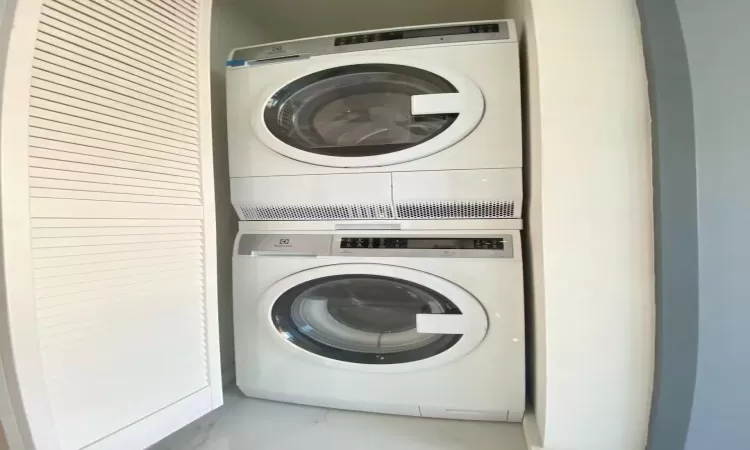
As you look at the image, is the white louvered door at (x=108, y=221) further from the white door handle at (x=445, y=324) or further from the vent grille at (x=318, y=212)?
the white door handle at (x=445, y=324)

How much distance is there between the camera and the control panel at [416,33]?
110 centimetres

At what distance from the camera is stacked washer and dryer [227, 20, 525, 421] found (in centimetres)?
108

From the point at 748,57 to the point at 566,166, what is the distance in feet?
1.13

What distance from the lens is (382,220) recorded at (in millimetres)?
1177

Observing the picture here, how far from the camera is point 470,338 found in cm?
109

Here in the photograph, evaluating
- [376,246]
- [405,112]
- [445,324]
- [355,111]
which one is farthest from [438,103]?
[445,324]

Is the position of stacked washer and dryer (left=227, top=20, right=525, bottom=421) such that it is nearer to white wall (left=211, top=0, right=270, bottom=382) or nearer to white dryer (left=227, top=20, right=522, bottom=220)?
white dryer (left=227, top=20, right=522, bottom=220)

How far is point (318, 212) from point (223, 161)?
15.4 inches

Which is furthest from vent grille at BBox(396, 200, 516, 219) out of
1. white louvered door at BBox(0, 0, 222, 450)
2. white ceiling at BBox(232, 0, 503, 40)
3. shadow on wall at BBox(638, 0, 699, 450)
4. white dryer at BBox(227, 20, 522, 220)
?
white ceiling at BBox(232, 0, 503, 40)

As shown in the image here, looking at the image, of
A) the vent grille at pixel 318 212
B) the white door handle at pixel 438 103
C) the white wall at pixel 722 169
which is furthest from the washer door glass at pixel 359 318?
the white wall at pixel 722 169

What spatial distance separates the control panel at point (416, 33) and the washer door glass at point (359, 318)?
58 centimetres

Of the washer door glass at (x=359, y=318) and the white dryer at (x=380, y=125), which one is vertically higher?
the white dryer at (x=380, y=125)

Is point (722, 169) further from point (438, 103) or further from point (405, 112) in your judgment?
point (405, 112)

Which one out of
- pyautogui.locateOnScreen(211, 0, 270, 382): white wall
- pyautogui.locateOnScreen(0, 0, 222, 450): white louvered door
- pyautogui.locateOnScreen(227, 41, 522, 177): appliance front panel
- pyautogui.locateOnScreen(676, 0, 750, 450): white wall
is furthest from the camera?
pyautogui.locateOnScreen(211, 0, 270, 382): white wall
